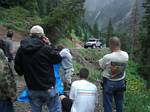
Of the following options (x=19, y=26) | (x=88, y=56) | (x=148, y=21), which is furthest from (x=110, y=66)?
(x=148, y=21)

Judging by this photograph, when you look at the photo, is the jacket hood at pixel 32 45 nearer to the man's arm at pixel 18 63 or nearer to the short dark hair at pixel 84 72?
the man's arm at pixel 18 63

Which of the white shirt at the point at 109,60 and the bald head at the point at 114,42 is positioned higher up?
the bald head at the point at 114,42

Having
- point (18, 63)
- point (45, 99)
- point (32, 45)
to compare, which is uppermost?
point (32, 45)

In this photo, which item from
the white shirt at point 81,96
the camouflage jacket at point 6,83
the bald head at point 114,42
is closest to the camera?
the camouflage jacket at point 6,83

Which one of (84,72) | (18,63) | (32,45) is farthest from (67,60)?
(32,45)

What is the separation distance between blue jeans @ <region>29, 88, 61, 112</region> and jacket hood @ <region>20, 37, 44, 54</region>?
76 centimetres

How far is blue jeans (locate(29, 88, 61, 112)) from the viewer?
9.07 meters

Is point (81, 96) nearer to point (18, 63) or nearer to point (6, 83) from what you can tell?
point (18, 63)

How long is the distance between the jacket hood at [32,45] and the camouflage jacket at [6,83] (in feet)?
1.54

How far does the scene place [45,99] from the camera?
917 centimetres

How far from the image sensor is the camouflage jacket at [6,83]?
8.96 metres

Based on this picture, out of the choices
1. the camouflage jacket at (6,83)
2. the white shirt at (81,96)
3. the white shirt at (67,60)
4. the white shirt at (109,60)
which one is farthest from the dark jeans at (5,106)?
the white shirt at (67,60)

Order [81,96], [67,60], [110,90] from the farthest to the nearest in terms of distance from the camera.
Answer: [67,60]
[110,90]
[81,96]

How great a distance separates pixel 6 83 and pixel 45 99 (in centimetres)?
78
